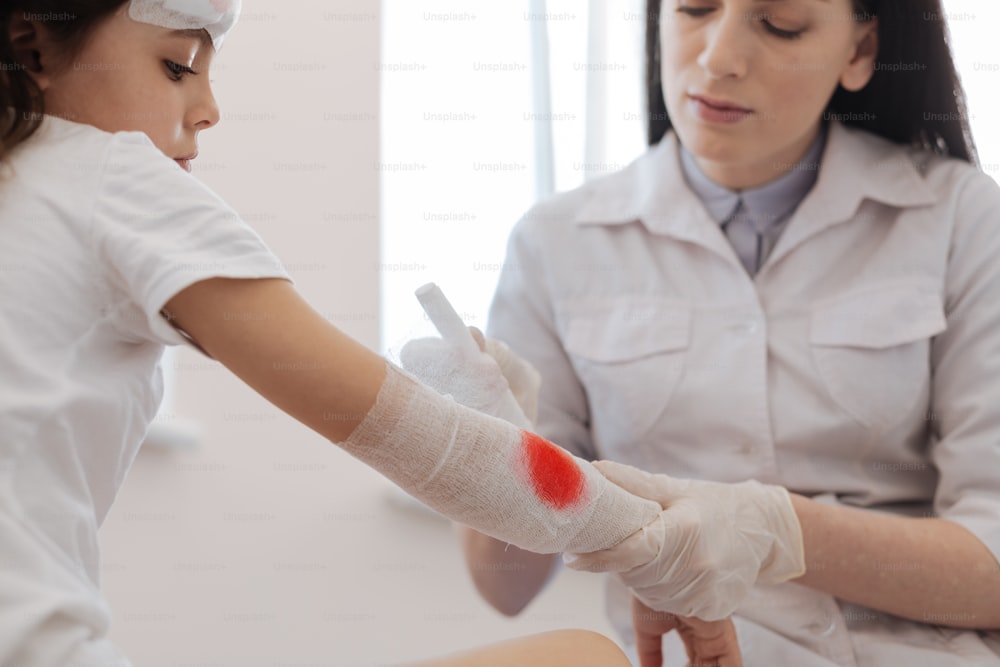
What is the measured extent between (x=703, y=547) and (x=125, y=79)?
24.1 inches

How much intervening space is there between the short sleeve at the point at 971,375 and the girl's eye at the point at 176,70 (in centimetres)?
84

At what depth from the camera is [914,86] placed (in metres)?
1.26

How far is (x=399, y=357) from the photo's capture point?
2.91 feet

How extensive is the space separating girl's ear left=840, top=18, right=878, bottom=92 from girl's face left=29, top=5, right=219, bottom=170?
80cm

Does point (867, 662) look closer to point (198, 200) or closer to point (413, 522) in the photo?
point (198, 200)

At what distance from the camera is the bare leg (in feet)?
2.67

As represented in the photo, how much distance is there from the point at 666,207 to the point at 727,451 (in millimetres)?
308

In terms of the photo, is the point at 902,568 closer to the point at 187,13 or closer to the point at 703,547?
the point at 703,547

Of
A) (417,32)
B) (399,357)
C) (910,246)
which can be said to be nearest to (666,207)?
(910,246)

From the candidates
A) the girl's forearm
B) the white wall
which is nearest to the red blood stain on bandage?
the girl's forearm

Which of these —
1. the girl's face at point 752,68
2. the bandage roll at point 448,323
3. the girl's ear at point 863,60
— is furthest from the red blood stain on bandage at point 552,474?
the girl's ear at point 863,60

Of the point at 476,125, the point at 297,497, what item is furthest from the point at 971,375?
the point at 297,497

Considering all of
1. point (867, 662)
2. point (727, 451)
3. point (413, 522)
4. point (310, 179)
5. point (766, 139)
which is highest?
point (766, 139)

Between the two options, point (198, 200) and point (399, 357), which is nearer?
point (198, 200)
